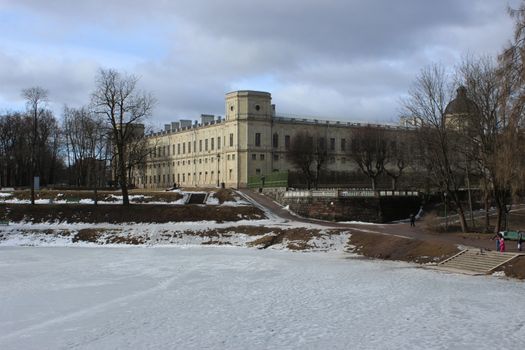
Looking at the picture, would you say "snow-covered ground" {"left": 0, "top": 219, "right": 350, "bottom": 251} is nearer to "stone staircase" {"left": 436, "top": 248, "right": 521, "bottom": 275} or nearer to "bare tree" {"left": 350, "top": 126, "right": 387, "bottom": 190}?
"stone staircase" {"left": 436, "top": 248, "right": 521, "bottom": 275}

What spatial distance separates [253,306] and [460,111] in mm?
27470

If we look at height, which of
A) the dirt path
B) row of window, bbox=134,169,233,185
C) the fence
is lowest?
the dirt path

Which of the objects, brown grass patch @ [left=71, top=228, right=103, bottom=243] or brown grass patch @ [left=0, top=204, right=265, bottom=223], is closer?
brown grass patch @ [left=71, top=228, right=103, bottom=243]

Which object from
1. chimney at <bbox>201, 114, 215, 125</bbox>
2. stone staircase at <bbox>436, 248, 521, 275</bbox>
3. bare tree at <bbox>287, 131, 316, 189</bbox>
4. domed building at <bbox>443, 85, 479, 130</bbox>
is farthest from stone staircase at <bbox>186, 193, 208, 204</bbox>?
chimney at <bbox>201, 114, 215, 125</bbox>

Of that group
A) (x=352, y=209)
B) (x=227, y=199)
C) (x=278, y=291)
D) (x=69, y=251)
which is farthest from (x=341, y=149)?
(x=278, y=291)

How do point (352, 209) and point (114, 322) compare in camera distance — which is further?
point (352, 209)

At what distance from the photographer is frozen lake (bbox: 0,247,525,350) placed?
47.9ft

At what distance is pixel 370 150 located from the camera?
78188 millimetres

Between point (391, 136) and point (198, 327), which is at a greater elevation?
point (391, 136)

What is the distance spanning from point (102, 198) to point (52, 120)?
36739mm

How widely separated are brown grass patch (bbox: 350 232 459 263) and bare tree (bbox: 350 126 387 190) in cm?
3814

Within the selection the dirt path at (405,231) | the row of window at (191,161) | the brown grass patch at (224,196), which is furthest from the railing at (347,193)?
the row of window at (191,161)

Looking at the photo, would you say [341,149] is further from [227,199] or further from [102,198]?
[102,198]

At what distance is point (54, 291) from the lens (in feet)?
73.7
